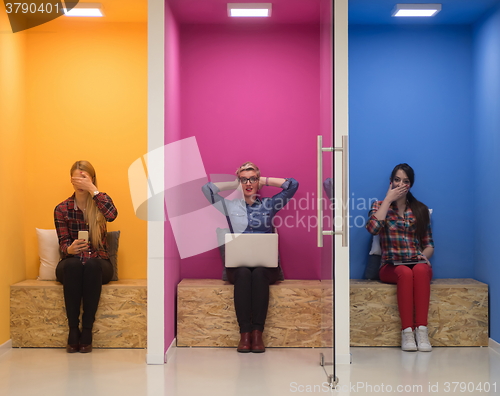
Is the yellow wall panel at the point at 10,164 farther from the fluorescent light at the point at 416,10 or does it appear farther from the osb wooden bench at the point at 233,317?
the fluorescent light at the point at 416,10

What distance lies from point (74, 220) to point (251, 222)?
1244 mm

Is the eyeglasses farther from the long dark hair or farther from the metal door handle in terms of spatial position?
the metal door handle

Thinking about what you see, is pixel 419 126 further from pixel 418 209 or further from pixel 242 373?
pixel 242 373

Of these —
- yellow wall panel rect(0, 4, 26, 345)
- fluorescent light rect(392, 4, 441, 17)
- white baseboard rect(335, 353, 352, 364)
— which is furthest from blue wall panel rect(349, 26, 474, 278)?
yellow wall panel rect(0, 4, 26, 345)

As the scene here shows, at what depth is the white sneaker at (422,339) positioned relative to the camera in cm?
340

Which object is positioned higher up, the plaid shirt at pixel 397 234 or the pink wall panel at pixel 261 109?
the pink wall panel at pixel 261 109

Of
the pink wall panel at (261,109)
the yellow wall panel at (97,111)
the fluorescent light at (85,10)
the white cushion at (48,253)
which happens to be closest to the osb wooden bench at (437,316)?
the pink wall panel at (261,109)

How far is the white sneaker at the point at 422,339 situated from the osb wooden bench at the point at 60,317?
72.3 inches

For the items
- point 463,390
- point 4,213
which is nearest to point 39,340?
point 4,213

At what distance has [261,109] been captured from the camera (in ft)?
12.9

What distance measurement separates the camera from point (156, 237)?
3232 millimetres

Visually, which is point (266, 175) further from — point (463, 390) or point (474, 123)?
point (463, 390)

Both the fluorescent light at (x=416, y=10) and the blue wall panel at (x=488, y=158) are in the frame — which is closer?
the blue wall panel at (x=488, y=158)

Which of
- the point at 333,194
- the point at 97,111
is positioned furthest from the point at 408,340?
the point at 97,111
